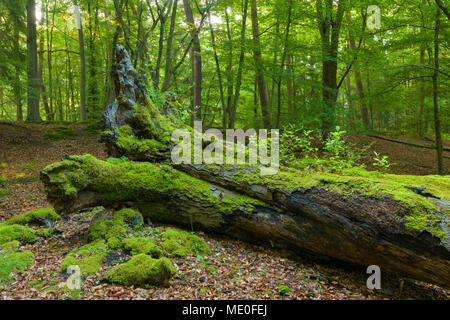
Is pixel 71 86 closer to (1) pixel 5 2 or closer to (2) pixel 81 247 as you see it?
(1) pixel 5 2

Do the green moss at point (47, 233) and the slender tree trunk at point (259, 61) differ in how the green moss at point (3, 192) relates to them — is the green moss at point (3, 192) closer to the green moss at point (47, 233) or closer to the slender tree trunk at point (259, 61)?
the green moss at point (47, 233)

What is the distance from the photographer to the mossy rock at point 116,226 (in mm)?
3735

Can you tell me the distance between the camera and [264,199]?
Result: 4141 millimetres

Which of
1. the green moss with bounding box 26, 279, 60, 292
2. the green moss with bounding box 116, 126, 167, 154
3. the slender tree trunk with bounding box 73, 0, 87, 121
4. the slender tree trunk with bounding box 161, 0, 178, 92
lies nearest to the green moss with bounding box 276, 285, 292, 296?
the green moss with bounding box 26, 279, 60, 292

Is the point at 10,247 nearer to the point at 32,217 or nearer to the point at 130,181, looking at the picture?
the point at 32,217

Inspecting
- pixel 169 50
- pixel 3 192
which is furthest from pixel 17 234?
pixel 169 50

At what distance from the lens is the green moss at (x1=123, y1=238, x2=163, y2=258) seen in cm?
350

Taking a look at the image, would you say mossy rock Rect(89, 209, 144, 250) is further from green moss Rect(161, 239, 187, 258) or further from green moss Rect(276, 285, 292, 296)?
green moss Rect(276, 285, 292, 296)

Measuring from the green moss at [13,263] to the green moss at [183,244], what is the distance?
69.5 inches

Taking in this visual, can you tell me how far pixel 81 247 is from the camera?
3672mm

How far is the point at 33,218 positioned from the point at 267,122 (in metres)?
10.0

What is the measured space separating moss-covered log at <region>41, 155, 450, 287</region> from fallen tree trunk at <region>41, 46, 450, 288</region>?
0.04 feet

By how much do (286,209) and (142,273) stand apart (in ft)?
7.55
